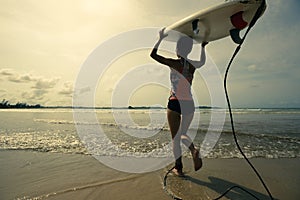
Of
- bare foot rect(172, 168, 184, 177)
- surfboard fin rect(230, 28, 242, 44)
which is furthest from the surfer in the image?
surfboard fin rect(230, 28, 242, 44)

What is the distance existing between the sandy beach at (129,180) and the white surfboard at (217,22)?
6.83 feet

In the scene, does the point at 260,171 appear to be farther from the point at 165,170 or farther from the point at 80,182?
the point at 80,182

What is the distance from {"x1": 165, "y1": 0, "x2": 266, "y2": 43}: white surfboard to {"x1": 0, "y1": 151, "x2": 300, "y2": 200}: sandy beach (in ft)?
6.83

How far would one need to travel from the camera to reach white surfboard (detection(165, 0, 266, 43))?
9.72ft

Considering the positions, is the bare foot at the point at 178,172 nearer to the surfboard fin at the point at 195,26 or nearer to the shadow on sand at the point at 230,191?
the shadow on sand at the point at 230,191

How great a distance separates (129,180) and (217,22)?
2.74 m

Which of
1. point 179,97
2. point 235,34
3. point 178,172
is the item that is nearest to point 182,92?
point 179,97

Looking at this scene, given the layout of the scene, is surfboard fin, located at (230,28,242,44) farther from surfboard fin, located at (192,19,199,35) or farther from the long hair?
the long hair

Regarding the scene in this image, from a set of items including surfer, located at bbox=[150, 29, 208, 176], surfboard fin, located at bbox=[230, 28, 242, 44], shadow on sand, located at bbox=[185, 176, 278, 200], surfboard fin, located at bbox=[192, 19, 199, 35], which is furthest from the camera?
surfer, located at bbox=[150, 29, 208, 176]

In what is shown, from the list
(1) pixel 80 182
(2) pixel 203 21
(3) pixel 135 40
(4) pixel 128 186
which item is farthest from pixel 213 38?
(1) pixel 80 182

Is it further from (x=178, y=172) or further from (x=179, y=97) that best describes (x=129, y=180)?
(x=179, y=97)

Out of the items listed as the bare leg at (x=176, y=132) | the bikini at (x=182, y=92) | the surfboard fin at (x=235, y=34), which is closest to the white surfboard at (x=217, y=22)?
the surfboard fin at (x=235, y=34)

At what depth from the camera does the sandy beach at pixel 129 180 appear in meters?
2.92

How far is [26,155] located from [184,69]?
389cm
